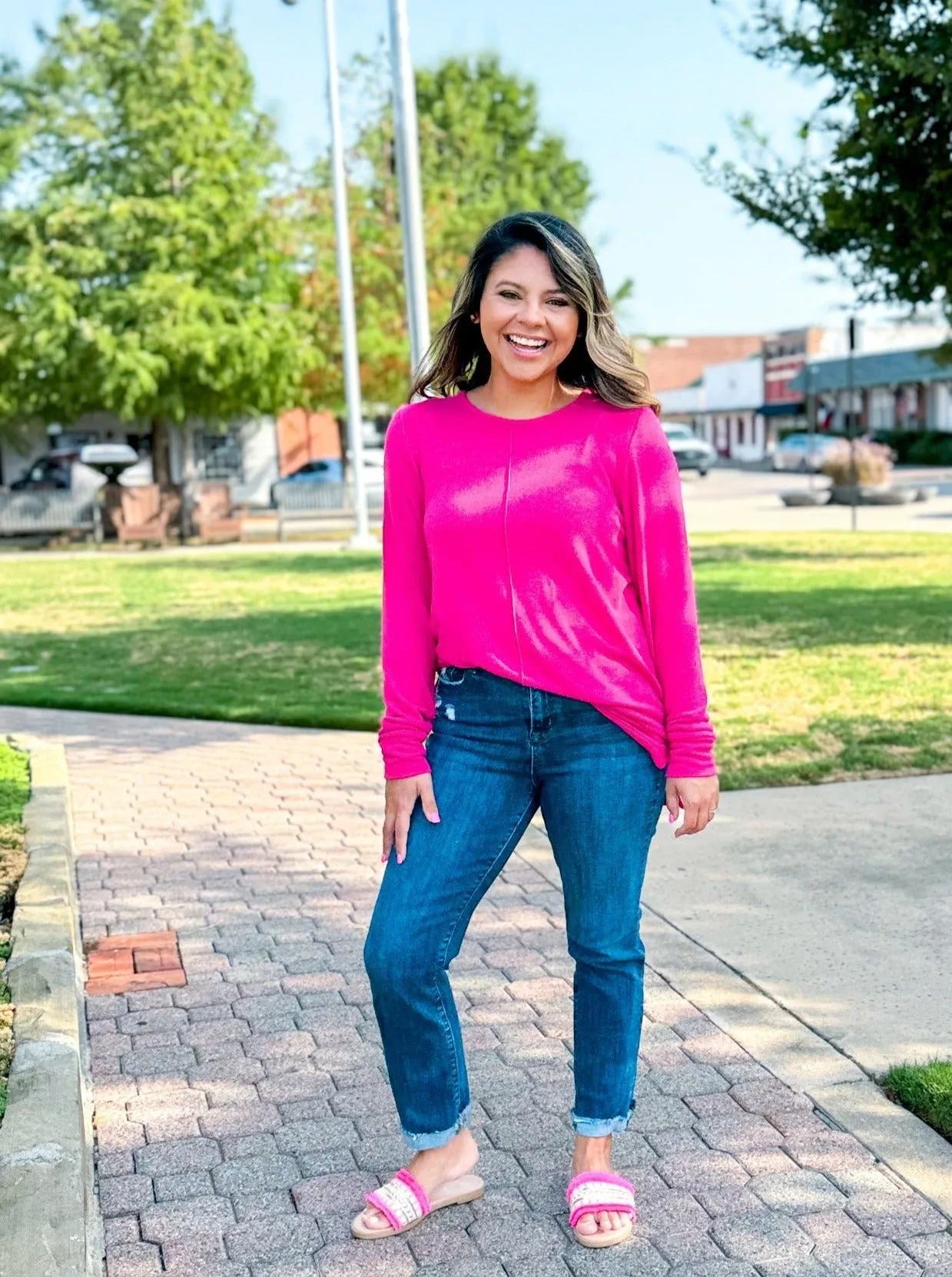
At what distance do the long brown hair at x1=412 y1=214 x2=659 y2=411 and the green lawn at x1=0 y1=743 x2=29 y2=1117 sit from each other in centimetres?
192

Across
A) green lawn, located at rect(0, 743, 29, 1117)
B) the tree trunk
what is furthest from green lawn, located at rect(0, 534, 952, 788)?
the tree trunk

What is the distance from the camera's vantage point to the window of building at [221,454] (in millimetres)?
42281

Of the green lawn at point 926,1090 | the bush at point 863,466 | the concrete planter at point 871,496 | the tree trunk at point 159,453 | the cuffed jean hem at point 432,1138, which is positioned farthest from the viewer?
the bush at point 863,466

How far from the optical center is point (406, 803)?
3.03m

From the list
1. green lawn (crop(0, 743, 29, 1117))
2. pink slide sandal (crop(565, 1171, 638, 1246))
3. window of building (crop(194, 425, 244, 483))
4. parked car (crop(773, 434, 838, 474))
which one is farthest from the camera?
A: parked car (crop(773, 434, 838, 474))

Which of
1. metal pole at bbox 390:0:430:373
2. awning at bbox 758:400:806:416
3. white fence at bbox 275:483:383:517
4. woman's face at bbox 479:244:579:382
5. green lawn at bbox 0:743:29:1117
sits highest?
metal pole at bbox 390:0:430:373

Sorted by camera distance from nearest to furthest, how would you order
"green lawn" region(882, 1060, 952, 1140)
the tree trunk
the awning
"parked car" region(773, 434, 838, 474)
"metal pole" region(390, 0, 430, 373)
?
"green lawn" region(882, 1060, 952, 1140), "metal pole" region(390, 0, 430, 373), the tree trunk, "parked car" region(773, 434, 838, 474), the awning

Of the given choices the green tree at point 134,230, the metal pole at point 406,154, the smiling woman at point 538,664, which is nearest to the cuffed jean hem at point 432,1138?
the smiling woman at point 538,664

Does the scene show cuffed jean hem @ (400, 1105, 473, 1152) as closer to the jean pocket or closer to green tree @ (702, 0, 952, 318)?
the jean pocket

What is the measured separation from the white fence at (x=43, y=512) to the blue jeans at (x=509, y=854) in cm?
2842

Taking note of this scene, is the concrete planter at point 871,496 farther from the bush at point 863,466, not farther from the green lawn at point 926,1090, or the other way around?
the green lawn at point 926,1090

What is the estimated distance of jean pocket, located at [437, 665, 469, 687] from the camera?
3068 millimetres

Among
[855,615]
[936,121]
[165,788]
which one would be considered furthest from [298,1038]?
[855,615]

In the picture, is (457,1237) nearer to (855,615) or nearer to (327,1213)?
(327,1213)
